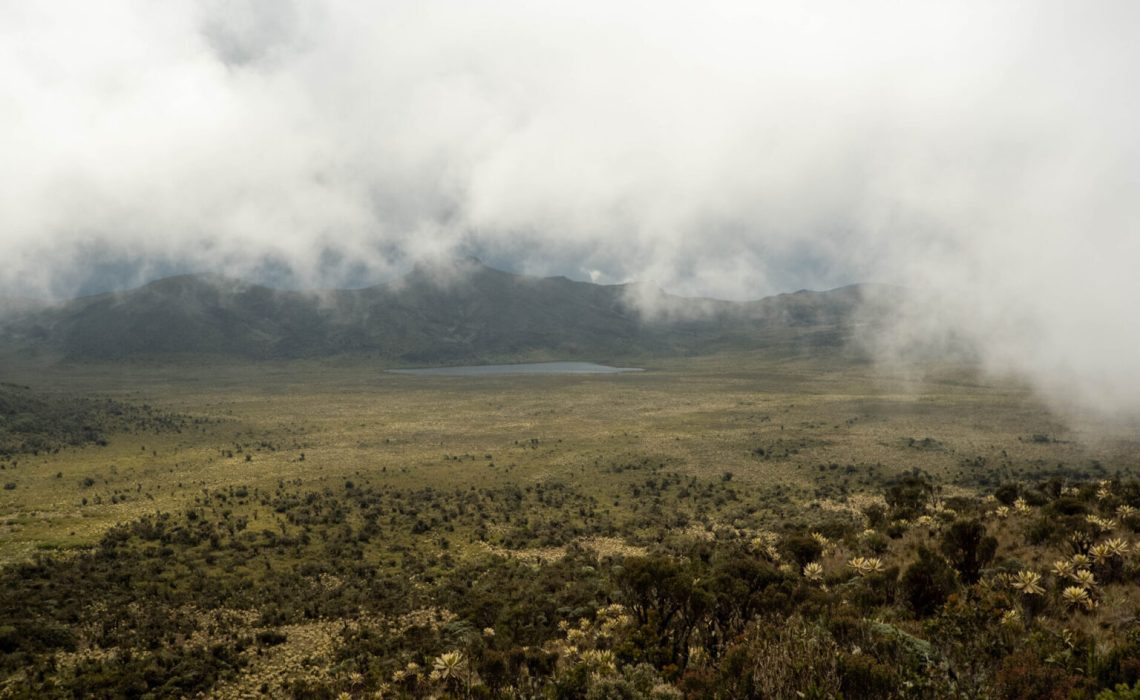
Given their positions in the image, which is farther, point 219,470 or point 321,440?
point 321,440

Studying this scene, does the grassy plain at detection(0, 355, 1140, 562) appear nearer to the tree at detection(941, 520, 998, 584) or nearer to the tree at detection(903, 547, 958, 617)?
the tree at detection(941, 520, 998, 584)

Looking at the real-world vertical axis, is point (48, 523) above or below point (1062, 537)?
below

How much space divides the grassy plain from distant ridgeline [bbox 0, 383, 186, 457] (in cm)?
344

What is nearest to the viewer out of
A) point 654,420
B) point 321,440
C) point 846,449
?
point 846,449

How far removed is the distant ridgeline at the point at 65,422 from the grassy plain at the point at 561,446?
135 inches

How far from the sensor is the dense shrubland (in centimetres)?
1043

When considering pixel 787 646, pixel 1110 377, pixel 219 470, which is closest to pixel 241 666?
pixel 787 646

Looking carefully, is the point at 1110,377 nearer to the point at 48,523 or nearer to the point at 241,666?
the point at 241,666

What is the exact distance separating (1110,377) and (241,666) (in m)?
135

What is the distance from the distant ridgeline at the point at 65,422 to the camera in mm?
57594

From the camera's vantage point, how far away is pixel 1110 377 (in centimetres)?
10106

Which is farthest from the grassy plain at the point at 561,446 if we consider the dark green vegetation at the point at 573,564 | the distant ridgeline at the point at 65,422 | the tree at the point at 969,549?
the tree at the point at 969,549

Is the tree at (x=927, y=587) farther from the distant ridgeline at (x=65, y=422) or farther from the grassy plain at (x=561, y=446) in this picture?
the distant ridgeline at (x=65, y=422)

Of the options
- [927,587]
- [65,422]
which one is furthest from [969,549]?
[65,422]
